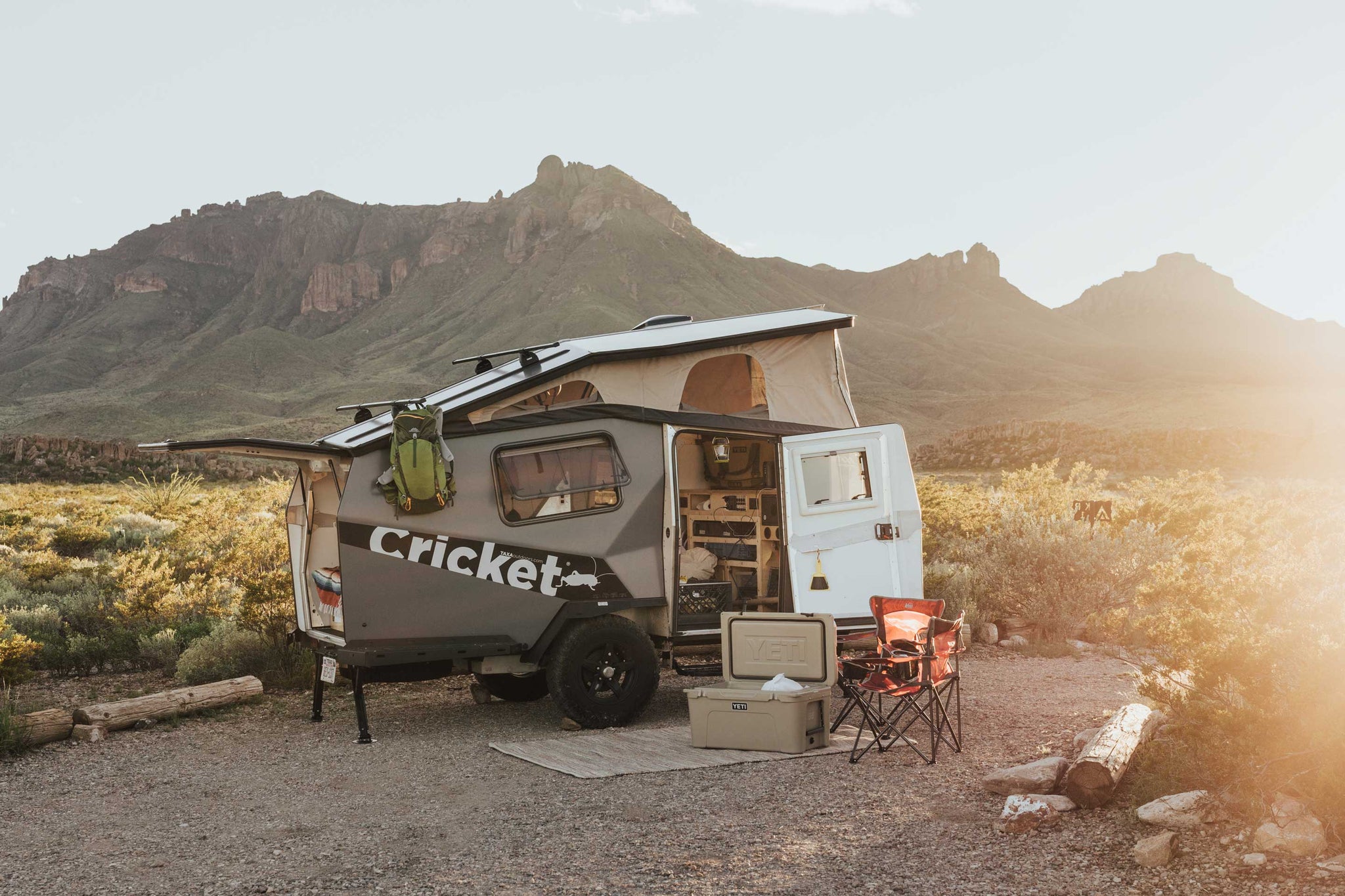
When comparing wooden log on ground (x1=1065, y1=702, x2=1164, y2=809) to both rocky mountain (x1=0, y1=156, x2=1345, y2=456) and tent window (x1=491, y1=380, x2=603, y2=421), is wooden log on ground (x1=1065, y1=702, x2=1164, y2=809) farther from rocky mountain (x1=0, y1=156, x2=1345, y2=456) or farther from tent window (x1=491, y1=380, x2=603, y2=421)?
rocky mountain (x1=0, y1=156, x2=1345, y2=456)

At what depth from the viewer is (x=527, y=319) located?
317 feet

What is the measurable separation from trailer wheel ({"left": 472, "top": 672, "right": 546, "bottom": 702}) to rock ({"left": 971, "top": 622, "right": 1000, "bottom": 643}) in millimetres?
5030

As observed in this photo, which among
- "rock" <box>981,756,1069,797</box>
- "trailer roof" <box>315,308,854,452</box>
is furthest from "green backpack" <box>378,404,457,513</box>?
"rock" <box>981,756,1069,797</box>

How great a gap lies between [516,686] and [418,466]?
274cm

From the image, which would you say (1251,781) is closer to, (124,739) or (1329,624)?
(1329,624)

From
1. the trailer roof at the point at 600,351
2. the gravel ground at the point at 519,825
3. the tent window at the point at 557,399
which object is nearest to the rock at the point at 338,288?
the trailer roof at the point at 600,351

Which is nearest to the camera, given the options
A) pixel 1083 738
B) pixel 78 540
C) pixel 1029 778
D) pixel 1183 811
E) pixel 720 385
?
pixel 1183 811

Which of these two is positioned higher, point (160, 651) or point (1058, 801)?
point (160, 651)

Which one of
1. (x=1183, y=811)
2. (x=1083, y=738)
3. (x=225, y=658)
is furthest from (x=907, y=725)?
(x=225, y=658)

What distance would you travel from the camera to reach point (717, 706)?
681 centimetres

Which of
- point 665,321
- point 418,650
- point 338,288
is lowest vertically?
point 418,650

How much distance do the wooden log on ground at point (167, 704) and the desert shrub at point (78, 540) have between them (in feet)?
26.4

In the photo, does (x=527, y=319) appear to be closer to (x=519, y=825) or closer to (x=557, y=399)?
(x=557, y=399)

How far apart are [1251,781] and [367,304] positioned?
13699 centimetres
